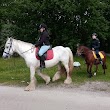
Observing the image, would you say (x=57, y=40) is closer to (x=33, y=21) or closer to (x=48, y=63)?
(x=33, y=21)

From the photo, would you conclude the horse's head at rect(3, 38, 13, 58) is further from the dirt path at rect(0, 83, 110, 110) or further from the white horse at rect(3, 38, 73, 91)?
the dirt path at rect(0, 83, 110, 110)

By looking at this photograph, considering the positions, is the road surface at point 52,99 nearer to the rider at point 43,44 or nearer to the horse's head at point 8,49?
the rider at point 43,44

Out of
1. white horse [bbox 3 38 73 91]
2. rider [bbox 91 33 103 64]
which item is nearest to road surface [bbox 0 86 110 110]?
white horse [bbox 3 38 73 91]

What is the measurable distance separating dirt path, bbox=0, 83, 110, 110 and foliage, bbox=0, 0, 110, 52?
40.0 feet

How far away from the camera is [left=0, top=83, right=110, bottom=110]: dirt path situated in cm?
823

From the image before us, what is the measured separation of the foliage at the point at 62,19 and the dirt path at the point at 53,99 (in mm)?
12202

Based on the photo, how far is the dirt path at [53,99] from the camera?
27.0 ft

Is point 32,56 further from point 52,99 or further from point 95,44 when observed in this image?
point 95,44

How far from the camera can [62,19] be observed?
79.7ft

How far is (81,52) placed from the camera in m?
13.2

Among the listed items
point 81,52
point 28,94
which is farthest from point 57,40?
point 28,94

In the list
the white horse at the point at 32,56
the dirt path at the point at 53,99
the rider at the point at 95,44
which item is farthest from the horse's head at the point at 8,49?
the rider at the point at 95,44

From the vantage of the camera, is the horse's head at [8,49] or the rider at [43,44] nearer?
the rider at [43,44]

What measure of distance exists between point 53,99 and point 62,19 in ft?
51.8
